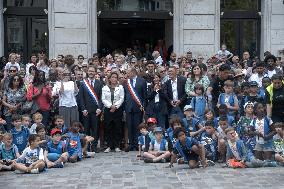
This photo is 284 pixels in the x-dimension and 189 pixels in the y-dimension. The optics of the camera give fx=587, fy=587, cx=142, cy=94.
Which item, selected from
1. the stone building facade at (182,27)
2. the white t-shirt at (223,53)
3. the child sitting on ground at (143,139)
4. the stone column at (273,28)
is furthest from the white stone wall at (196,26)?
the child sitting on ground at (143,139)

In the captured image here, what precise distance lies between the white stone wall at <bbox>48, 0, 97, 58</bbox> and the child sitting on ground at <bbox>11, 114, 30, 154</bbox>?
6.93 meters

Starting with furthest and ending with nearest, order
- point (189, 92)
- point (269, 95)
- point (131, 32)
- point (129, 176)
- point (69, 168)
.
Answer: point (131, 32) → point (189, 92) → point (269, 95) → point (69, 168) → point (129, 176)

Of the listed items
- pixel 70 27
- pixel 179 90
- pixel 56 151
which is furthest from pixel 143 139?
pixel 70 27

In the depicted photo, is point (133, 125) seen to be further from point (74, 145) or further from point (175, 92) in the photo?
point (74, 145)

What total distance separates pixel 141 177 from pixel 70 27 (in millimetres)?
9691

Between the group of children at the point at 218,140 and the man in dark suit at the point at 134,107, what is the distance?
952mm

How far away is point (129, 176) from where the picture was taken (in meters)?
10.9

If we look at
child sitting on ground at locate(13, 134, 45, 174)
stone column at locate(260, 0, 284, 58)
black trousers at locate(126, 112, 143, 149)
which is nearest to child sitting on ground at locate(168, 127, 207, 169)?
black trousers at locate(126, 112, 143, 149)

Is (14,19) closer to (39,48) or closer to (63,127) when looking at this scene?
(39,48)

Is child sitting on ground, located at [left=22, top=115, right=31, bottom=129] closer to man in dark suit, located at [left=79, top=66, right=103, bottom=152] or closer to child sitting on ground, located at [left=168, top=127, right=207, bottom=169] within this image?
man in dark suit, located at [left=79, top=66, right=103, bottom=152]

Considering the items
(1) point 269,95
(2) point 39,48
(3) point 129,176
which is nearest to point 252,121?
(1) point 269,95

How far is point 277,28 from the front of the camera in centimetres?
2019

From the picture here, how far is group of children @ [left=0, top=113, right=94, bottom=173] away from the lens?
11609mm

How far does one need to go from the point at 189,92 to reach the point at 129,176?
355 centimetres
